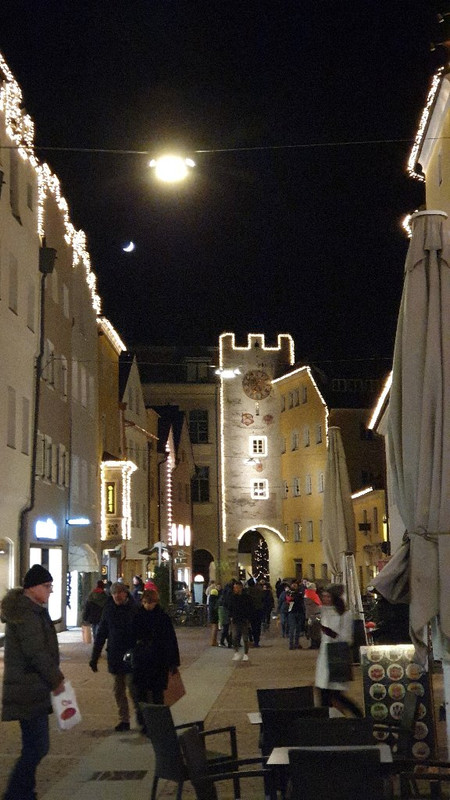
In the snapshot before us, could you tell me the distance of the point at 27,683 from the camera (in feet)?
26.5

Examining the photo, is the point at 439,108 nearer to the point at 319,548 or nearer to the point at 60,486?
the point at 60,486

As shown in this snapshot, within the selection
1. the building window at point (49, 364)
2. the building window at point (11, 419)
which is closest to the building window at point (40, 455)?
the building window at point (49, 364)

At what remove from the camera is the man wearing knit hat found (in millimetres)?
8031

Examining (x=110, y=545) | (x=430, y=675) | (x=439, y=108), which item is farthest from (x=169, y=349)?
(x=430, y=675)

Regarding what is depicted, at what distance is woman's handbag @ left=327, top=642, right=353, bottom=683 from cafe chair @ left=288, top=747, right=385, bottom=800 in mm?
5813

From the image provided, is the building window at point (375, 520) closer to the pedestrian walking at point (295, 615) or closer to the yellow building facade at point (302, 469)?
the yellow building facade at point (302, 469)

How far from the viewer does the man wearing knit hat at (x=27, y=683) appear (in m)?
8.03

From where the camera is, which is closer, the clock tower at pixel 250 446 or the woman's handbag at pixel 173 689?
the woman's handbag at pixel 173 689

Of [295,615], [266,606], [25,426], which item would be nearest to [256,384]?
[266,606]

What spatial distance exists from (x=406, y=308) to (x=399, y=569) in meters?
2.03

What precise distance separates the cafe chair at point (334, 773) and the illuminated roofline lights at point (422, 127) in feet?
51.9

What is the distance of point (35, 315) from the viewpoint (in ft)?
111

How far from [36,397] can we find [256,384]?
3927 cm

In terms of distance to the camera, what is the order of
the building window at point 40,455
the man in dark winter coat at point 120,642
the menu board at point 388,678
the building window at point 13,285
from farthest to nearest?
1. the building window at point 40,455
2. the building window at point 13,285
3. the man in dark winter coat at point 120,642
4. the menu board at point 388,678
